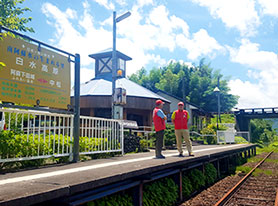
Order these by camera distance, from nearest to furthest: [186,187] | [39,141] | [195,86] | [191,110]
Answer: [39,141] → [186,187] → [191,110] → [195,86]

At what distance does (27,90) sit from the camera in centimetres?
491

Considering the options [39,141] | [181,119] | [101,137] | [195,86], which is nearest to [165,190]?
[101,137]

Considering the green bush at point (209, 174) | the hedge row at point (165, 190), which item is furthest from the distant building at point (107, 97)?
the hedge row at point (165, 190)

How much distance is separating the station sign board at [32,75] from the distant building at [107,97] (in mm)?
14475

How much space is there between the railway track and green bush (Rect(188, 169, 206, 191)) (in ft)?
2.74

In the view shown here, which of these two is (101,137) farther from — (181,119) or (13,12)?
(13,12)

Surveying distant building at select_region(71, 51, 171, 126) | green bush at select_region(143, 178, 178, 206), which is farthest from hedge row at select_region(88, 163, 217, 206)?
distant building at select_region(71, 51, 171, 126)

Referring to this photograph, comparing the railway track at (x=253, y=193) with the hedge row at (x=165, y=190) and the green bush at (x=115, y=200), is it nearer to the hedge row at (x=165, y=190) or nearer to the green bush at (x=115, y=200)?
the hedge row at (x=165, y=190)

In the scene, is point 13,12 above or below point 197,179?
above

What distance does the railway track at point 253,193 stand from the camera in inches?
239

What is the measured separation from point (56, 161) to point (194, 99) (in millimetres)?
47805

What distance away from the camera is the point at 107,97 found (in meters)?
20.9

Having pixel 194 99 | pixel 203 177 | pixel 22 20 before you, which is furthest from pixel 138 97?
pixel 194 99

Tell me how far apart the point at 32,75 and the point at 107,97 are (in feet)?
52.0
